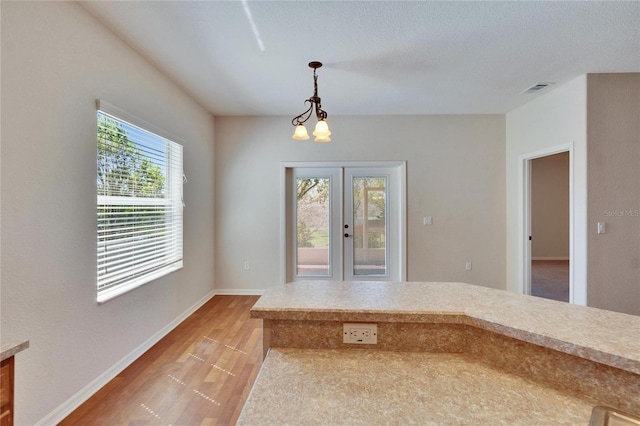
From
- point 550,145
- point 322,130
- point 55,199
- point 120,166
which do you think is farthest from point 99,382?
point 550,145

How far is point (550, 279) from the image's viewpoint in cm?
551

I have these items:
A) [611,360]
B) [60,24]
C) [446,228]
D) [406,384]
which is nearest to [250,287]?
[446,228]

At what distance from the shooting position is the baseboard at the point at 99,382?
1.77 meters

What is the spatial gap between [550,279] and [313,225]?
4685 mm

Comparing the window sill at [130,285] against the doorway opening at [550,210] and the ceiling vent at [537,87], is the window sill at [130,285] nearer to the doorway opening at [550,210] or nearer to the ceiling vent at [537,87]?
the ceiling vent at [537,87]

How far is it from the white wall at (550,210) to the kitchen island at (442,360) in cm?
752

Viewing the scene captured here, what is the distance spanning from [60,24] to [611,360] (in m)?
2.99

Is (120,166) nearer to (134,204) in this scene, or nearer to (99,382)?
(134,204)

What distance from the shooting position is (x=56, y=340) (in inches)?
70.2

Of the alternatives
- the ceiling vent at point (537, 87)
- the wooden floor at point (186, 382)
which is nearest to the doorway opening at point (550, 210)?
the ceiling vent at point (537, 87)

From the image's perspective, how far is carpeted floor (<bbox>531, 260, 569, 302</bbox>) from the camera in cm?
457

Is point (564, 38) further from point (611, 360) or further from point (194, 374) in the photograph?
point (194, 374)

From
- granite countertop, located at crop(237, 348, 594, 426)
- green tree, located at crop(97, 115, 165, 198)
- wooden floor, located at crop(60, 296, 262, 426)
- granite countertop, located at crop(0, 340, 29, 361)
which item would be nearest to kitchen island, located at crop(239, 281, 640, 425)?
granite countertop, located at crop(237, 348, 594, 426)

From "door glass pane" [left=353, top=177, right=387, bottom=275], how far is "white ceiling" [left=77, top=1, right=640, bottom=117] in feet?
4.33
